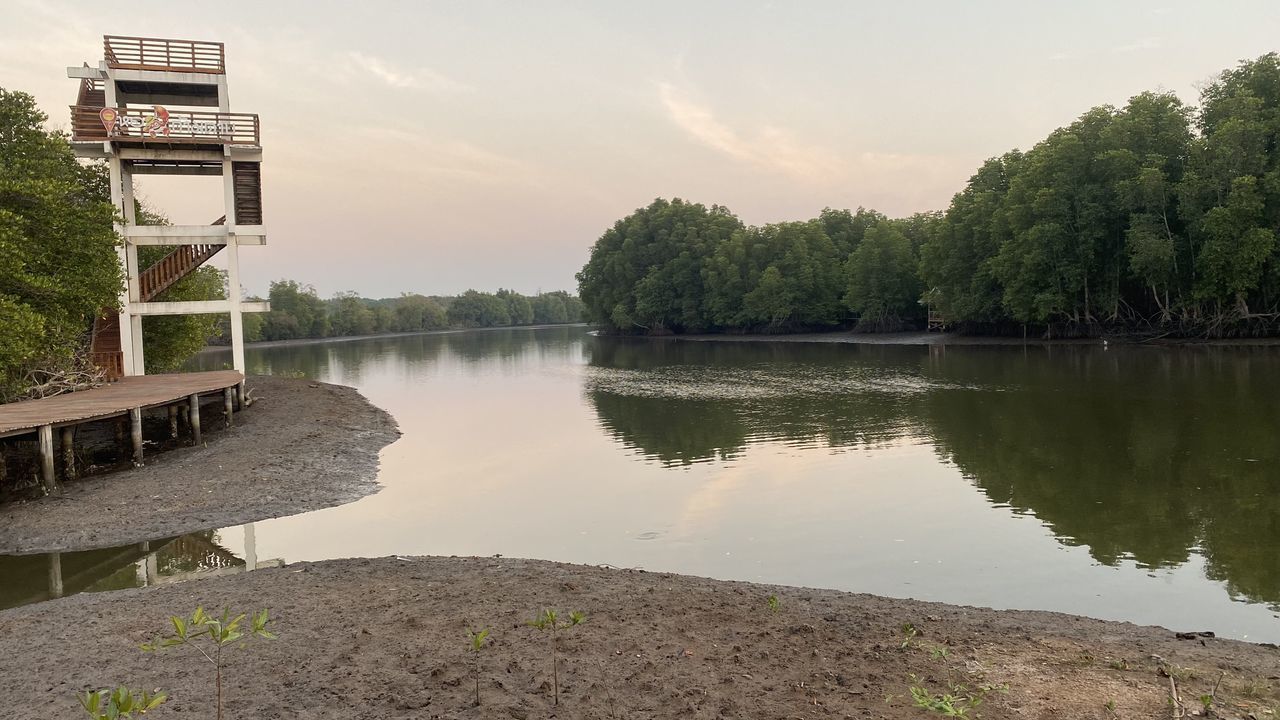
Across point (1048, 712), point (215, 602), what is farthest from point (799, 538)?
point (215, 602)

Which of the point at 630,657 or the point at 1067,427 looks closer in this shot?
the point at 630,657

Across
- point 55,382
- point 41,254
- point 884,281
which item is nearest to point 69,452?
point 41,254

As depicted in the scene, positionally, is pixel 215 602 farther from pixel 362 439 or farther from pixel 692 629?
pixel 362 439

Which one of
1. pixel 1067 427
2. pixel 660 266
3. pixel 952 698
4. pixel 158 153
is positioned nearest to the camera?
pixel 952 698

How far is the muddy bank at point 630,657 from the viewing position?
20.3 feet

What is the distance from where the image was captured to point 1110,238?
5128cm

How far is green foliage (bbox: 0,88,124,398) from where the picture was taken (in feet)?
62.4

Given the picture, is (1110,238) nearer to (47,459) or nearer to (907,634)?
(907,634)

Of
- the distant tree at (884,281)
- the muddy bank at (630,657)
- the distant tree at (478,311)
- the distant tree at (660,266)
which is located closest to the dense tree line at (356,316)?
the distant tree at (478,311)

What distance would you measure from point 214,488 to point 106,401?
624 cm

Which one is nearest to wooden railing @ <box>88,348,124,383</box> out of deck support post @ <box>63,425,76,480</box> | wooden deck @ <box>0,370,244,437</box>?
wooden deck @ <box>0,370,244,437</box>

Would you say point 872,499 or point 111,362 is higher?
point 111,362

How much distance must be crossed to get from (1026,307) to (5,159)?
56.8 meters

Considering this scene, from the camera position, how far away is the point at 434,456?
74.0ft
